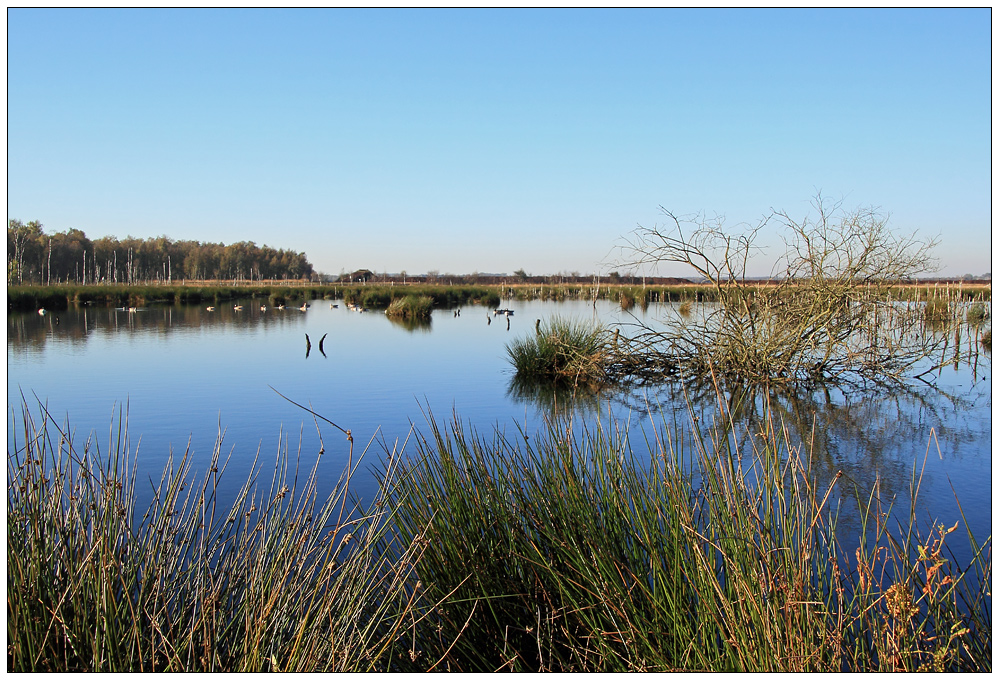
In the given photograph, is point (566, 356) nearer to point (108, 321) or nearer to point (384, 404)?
point (384, 404)

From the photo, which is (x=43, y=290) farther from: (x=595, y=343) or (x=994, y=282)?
(x=994, y=282)

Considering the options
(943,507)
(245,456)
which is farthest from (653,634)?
(245,456)

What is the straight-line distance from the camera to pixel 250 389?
11117 mm

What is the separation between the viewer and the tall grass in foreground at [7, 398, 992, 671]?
2.02 metres

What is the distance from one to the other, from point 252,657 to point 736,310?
32.4ft

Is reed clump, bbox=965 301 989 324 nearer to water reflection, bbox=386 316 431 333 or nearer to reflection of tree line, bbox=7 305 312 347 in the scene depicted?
water reflection, bbox=386 316 431 333

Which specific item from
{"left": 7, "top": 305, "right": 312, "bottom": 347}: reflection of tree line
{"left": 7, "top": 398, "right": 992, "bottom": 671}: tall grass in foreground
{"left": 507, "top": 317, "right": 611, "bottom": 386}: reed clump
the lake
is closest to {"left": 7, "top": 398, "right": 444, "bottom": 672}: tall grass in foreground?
{"left": 7, "top": 398, "right": 992, "bottom": 671}: tall grass in foreground

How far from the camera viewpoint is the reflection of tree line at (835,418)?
6.41 metres

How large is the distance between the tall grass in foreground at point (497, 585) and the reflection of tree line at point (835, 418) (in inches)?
109

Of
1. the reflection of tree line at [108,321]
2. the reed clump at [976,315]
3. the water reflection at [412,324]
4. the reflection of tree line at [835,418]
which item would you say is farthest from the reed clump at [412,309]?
the reed clump at [976,315]

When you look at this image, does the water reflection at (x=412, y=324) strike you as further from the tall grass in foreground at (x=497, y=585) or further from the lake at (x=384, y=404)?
the tall grass in foreground at (x=497, y=585)

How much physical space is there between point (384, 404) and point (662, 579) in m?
7.85

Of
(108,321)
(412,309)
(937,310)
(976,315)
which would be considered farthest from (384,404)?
(108,321)

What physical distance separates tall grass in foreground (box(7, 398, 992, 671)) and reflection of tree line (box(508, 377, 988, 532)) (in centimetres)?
277
